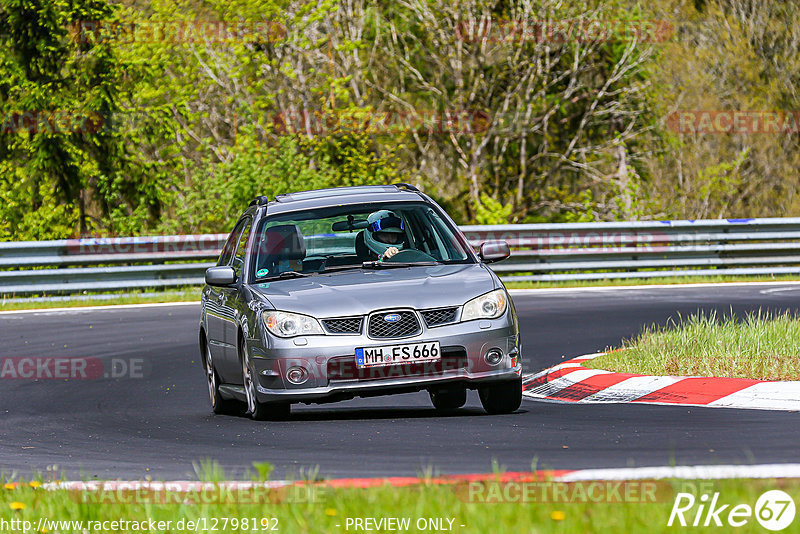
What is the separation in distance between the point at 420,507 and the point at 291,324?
380 cm

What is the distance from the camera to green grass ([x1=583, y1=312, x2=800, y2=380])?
10.3 metres

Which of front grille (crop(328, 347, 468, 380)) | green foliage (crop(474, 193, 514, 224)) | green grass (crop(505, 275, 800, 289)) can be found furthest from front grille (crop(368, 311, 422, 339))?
green foliage (crop(474, 193, 514, 224))

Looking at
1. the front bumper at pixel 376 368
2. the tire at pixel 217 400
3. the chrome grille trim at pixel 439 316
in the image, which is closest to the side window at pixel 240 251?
the tire at pixel 217 400

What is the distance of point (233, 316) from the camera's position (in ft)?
32.8

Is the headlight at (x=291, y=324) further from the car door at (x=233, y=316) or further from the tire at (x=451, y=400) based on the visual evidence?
the tire at (x=451, y=400)

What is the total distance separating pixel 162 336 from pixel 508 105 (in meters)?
19.6

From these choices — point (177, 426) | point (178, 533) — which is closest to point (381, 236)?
point (177, 426)

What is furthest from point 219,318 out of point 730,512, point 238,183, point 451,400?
point 238,183

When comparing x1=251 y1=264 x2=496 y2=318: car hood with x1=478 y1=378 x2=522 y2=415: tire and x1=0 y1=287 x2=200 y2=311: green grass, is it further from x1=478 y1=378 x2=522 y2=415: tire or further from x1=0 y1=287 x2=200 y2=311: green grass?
x1=0 y1=287 x2=200 y2=311: green grass

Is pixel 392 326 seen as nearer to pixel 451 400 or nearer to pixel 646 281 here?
pixel 451 400

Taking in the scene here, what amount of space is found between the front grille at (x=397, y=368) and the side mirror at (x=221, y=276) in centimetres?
148

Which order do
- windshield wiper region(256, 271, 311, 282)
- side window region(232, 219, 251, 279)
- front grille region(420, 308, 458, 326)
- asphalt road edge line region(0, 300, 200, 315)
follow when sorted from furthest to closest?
1. asphalt road edge line region(0, 300, 200, 315)
2. side window region(232, 219, 251, 279)
3. windshield wiper region(256, 271, 311, 282)
4. front grille region(420, 308, 458, 326)

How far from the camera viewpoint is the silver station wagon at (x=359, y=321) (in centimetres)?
889

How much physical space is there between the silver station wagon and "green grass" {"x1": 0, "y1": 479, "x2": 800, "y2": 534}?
9.39ft
